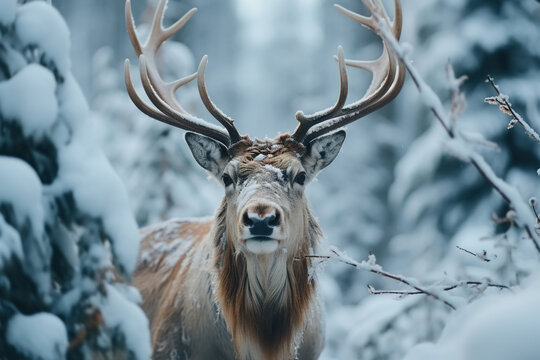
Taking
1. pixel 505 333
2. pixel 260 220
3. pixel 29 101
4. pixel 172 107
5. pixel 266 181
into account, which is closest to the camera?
pixel 505 333

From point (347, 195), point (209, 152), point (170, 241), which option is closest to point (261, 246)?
point (209, 152)

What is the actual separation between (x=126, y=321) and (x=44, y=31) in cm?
162

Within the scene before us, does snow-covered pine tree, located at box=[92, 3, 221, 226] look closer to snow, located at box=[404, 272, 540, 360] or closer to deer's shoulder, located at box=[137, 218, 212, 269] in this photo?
deer's shoulder, located at box=[137, 218, 212, 269]

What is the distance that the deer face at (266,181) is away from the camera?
3943 millimetres

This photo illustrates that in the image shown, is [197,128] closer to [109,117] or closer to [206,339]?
[206,339]

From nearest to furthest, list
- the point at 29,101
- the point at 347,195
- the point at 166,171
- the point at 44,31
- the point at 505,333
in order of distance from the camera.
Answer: the point at 505,333 → the point at 29,101 → the point at 44,31 → the point at 166,171 → the point at 347,195

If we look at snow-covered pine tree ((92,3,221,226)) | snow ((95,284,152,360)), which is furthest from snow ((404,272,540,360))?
snow-covered pine tree ((92,3,221,226))

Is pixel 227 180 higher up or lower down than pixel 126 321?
higher up

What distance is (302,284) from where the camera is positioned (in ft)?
14.8

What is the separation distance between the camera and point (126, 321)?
3178 millimetres

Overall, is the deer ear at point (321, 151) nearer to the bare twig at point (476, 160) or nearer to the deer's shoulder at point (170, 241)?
the deer's shoulder at point (170, 241)

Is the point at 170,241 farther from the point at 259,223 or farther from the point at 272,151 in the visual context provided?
the point at 259,223

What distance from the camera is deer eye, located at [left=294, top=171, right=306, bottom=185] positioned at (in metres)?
4.53

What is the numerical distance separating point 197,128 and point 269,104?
53222 mm
